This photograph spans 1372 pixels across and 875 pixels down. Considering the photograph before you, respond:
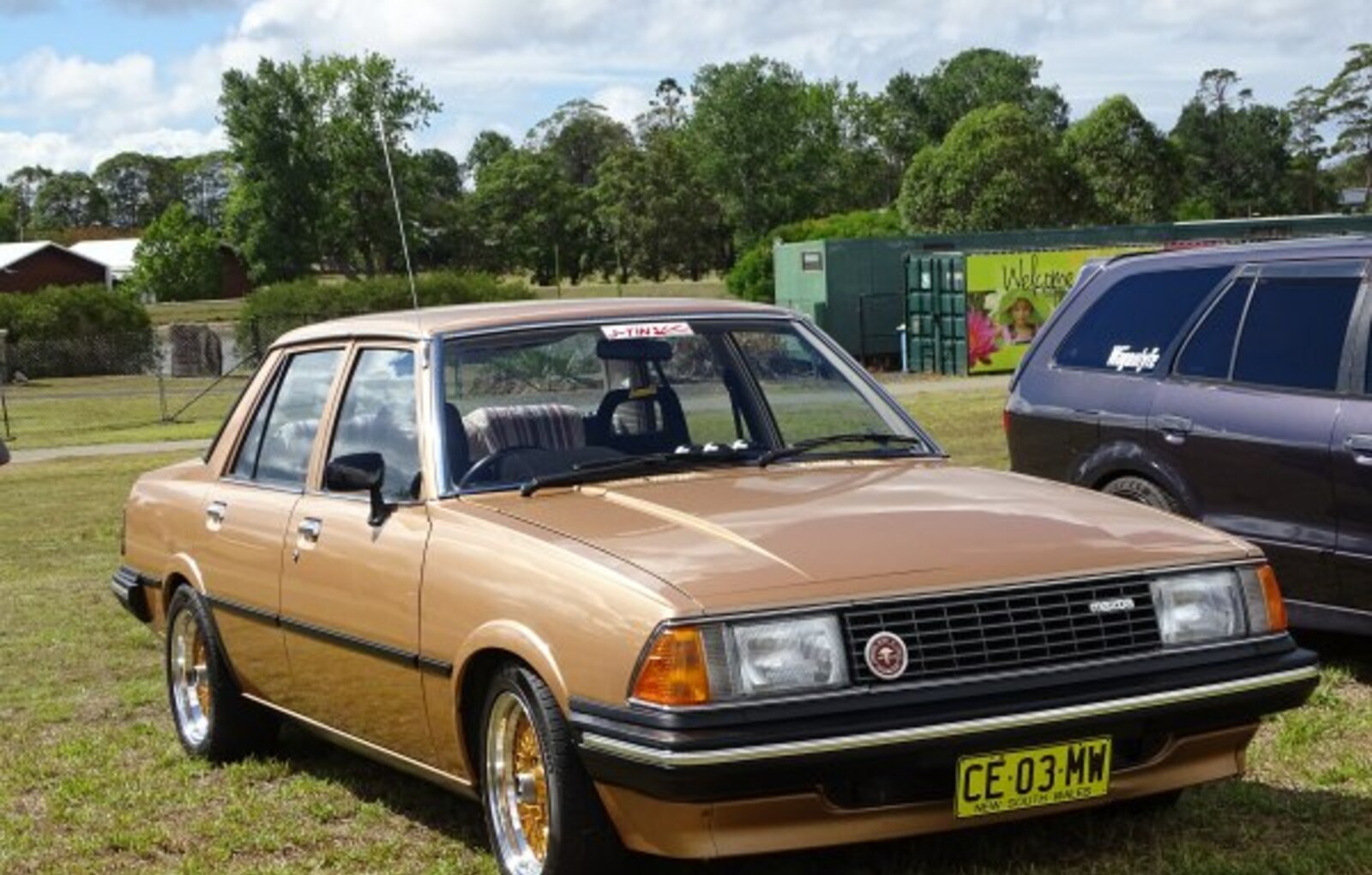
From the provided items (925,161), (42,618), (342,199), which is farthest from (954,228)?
(42,618)

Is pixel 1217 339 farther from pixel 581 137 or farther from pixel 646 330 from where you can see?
pixel 581 137

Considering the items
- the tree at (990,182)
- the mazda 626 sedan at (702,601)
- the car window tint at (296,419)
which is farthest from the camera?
the tree at (990,182)

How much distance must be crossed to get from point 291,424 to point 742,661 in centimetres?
287

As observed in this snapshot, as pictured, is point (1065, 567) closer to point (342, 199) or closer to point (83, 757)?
point (83, 757)

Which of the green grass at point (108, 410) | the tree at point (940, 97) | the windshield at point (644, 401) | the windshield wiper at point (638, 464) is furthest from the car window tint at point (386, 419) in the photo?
the tree at point (940, 97)

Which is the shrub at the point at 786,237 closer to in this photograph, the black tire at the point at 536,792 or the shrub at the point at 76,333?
the shrub at the point at 76,333

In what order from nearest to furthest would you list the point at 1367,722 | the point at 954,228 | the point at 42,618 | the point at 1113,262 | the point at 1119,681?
the point at 1119,681 < the point at 1367,722 < the point at 1113,262 < the point at 42,618 < the point at 954,228

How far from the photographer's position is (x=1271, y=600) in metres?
5.30

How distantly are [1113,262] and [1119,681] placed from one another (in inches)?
177

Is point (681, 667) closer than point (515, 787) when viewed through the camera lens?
Yes

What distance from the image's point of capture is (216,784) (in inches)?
277

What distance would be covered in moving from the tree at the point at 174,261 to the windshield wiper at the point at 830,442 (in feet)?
341

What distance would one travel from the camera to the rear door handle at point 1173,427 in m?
8.27

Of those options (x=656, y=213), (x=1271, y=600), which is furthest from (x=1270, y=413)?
(x=656, y=213)
